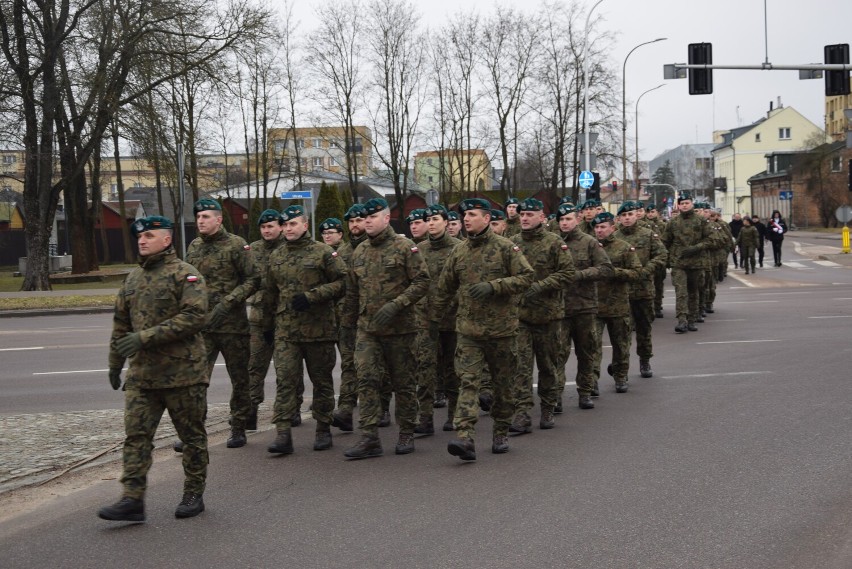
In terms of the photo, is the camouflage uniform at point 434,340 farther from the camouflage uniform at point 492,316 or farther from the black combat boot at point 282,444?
the black combat boot at point 282,444

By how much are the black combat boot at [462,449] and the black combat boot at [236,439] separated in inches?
77.6

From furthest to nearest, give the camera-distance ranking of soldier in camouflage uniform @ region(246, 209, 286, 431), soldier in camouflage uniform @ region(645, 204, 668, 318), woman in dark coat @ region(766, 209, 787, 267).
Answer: woman in dark coat @ region(766, 209, 787, 267) → soldier in camouflage uniform @ region(645, 204, 668, 318) → soldier in camouflage uniform @ region(246, 209, 286, 431)

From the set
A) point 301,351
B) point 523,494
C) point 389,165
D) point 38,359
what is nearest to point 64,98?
point 38,359

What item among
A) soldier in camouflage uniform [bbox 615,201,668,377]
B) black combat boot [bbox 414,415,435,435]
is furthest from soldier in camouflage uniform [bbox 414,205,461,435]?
soldier in camouflage uniform [bbox 615,201,668,377]

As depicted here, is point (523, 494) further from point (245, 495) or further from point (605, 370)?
point (605, 370)

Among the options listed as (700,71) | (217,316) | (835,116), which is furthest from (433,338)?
(835,116)

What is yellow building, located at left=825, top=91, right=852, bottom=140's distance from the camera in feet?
362

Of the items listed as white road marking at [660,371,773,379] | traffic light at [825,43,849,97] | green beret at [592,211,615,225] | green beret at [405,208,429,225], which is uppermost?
traffic light at [825,43,849,97]

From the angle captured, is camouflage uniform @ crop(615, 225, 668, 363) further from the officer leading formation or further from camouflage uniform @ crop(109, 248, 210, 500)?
camouflage uniform @ crop(109, 248, 210, 500)

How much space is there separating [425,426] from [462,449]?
52.8 inches

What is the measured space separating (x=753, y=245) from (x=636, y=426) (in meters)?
24.1

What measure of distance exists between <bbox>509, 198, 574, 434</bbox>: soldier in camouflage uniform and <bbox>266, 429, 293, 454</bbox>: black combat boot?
73.0 inches

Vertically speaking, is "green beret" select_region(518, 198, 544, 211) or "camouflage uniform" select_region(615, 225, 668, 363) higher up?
"green beret" select_region(518, 198, 544, 211)

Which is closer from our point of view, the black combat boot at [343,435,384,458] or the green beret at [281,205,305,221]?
the black combat boot at [343,435,384,458]
